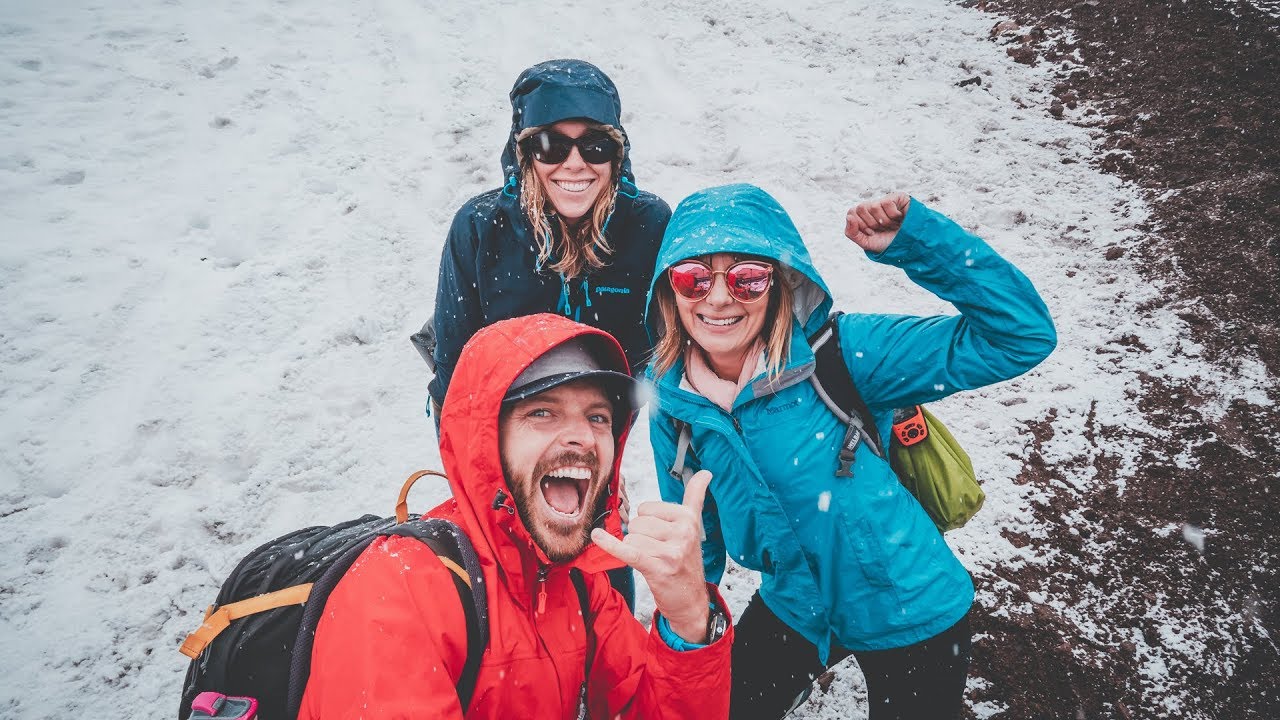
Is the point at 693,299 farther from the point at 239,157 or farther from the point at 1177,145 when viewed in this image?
the point at 1177,145

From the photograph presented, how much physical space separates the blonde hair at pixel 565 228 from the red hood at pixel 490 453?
111 centimetres

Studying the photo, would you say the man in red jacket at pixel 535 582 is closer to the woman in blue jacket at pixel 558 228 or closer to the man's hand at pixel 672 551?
the man's hand at pixel 672 551

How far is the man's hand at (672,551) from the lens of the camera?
1.74m

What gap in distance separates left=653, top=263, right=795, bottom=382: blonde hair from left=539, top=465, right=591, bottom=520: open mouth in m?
0.67

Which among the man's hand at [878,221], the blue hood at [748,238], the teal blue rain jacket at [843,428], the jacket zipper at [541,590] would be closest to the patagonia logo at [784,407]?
the teal blue rain jacket at [843,428]

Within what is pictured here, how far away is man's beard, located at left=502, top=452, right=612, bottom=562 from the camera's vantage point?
2014 mm

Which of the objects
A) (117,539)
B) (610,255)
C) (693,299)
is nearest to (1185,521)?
(693,299)

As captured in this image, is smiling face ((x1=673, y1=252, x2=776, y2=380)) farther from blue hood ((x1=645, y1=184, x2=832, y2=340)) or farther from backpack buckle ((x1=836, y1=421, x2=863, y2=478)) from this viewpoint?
backpack buckle ((x1=836, y1=421, x2=863, y2=478))

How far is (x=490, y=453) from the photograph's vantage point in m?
2.04

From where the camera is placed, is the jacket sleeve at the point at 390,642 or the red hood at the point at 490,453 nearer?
the jacket sleeve at the point at 390,642

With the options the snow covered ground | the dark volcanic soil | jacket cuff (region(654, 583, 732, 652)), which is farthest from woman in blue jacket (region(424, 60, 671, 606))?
the dark volcanic soil

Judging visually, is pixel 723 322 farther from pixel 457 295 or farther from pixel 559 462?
pixel 457 295

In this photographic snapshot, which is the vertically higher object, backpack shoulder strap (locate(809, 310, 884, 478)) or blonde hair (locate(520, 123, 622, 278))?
blonde hair (locate(520, 123, 622, 278))

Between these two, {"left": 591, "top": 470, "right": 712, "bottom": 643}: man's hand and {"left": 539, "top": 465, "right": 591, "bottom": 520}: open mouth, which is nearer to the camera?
{"left": 591, "top": 470, "right": 712, "bottom": 643}: man's hand
